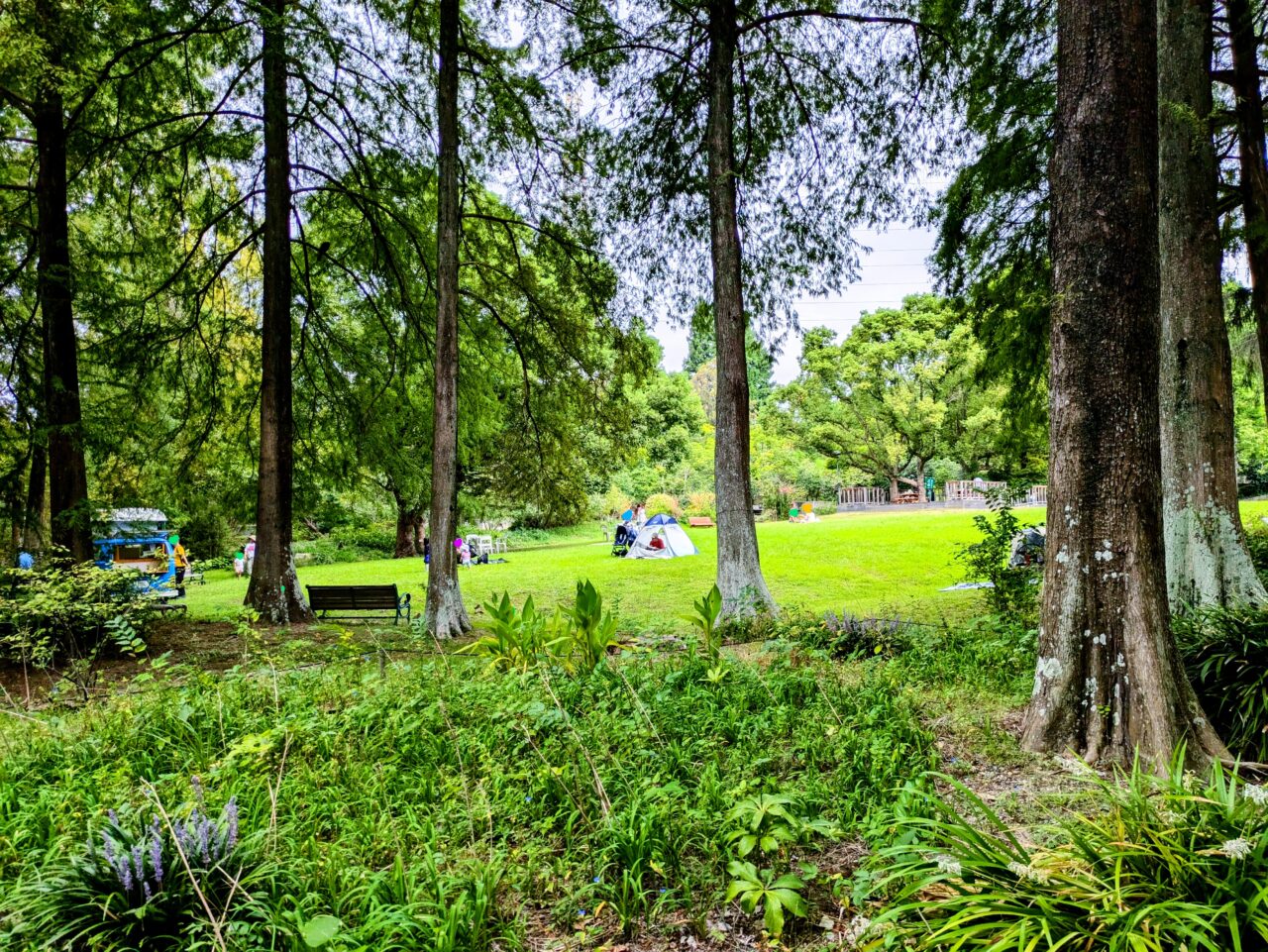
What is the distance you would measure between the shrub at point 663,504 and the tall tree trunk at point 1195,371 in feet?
74.3

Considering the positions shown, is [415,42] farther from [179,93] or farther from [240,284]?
[240,284]

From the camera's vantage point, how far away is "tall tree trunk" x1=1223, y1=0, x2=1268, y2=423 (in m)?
6.65

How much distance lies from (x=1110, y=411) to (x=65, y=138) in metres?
11.3

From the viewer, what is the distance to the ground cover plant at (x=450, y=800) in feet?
6.18

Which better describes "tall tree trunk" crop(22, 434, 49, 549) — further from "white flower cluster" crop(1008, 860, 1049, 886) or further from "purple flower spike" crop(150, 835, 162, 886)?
"white flower cluster" crop(1008, 860, 1049, 886)

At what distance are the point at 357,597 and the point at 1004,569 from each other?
8.60 metres

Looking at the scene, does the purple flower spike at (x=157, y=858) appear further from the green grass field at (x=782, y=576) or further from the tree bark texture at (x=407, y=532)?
the tree bark texture at (x=407, y=532)

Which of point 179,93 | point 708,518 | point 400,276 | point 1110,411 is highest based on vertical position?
point 179,93

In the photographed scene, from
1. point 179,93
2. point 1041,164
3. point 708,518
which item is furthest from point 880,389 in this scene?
point 179,93

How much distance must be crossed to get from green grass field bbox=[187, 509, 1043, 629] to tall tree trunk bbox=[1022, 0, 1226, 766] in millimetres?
5181

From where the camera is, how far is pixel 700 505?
3047cm

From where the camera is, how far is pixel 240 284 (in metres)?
12.2

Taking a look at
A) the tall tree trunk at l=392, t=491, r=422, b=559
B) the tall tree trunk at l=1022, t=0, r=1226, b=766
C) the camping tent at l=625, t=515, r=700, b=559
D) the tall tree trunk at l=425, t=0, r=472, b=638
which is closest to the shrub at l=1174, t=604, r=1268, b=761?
the tall tree trunk at l=1022, t=0, r=1226, b=766

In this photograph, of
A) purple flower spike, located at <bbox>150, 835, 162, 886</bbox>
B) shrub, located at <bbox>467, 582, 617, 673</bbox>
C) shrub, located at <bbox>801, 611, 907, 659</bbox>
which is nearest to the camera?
purple flower spike, located at <bbox>150, 835, 162, 886</bbox>
